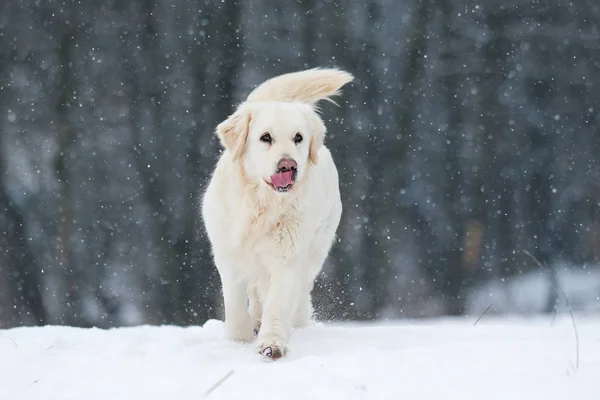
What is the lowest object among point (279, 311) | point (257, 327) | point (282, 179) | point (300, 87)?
point (257, 327)

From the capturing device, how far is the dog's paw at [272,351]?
12.3ft

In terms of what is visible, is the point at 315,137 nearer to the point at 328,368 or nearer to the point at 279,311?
the point at 279,311

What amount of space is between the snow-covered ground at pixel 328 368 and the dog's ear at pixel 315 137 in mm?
1080

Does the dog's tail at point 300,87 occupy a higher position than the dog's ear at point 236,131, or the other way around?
the dog's tail at point 300,87

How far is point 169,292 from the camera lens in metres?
15.6

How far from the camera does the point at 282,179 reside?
4141 mm

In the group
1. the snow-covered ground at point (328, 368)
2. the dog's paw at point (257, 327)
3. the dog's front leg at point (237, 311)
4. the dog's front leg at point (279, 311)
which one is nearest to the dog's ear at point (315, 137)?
the dog's front leg at point (279, 311)

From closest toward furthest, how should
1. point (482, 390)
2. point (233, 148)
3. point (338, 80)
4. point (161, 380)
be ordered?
point (482, 390) → point (161, 380) → point (233, 148) → point (338, 80)

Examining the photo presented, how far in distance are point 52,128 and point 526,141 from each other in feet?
34.4

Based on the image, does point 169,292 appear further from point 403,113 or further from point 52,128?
point 403,113

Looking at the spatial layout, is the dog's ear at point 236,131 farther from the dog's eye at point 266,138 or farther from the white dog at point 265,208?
the dog's eye at point 266,138

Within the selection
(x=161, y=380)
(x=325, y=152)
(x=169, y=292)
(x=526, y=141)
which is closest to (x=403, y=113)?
(x=526, y=141)

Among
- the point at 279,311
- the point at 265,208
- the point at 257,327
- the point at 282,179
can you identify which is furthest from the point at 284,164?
the point at 257,327

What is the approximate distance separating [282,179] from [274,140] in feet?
0.92
